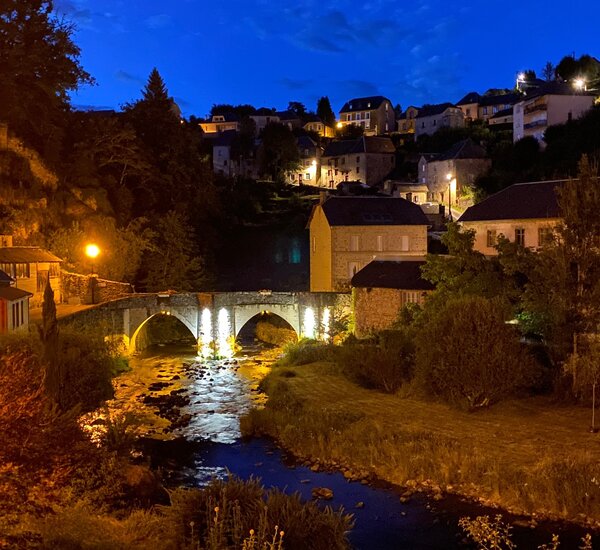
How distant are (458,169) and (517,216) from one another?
2731 centimetres

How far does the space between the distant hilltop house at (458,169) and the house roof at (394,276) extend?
2560 centimetres

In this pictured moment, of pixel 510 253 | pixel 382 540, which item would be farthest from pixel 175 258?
pixel 382 540

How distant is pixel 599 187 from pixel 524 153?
35073 mm

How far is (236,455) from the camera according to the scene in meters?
20.1

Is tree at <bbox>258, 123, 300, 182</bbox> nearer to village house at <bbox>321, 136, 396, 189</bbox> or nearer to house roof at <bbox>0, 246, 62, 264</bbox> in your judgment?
village house at <bbox>321, 136, 396, 189</bbox>

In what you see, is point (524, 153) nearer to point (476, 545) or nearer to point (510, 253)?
point (510, 253)

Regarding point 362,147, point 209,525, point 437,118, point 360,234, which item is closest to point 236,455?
point 209,525

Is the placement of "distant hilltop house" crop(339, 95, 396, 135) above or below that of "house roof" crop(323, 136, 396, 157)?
above

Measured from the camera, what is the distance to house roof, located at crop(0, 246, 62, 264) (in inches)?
1102

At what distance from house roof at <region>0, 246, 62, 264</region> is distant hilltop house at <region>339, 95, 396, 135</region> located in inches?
2570

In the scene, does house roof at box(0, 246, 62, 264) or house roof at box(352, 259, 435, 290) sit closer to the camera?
house roof at box(0, 246, 62, 264)

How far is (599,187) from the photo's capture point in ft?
70.3

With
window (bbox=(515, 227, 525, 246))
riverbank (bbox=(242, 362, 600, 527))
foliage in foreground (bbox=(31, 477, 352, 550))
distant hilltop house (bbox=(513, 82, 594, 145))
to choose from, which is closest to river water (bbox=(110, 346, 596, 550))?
riverbank (bbox=(242, 362, 600, 527))

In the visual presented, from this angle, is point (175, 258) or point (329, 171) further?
point (329, 171)
